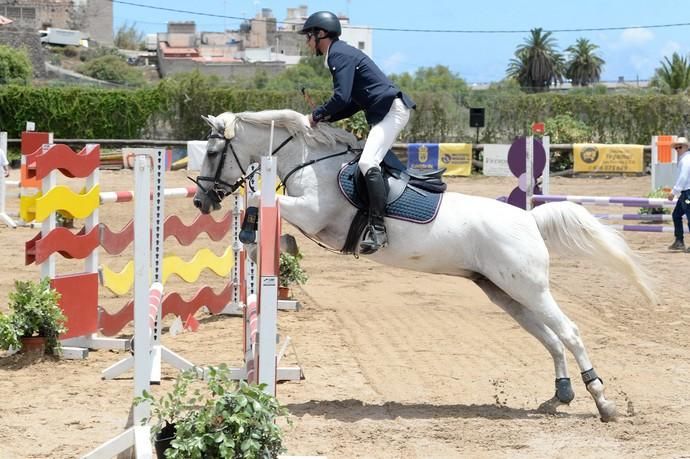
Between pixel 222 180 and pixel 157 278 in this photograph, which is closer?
pixel 222 180

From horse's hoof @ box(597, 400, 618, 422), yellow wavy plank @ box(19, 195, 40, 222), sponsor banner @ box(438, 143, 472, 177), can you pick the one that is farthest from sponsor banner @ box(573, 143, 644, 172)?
horse's hoof @ box(597, 400, 618, 422)

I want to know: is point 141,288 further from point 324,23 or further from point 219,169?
point 324,23

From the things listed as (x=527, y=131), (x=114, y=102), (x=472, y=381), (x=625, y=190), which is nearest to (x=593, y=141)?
(x=527, y=131)

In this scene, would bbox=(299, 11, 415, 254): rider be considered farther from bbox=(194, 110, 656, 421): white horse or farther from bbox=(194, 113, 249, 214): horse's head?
bbox=(194, 113, 249, 214): horse's head

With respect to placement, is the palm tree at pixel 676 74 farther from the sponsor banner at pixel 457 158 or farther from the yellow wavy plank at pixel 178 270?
the yellow wavy plank at pixel 178 270

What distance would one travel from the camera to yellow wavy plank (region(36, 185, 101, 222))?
705cm

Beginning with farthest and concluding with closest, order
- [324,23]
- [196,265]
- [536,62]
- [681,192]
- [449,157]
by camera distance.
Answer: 1. [536,62]
2. [449,157]
3. [681,192]
4. [196,265]
5. [324,23]

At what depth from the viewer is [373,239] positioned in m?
5.87

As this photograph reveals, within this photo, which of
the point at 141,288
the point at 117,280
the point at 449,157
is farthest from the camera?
the point at 449,157

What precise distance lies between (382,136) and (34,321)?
283cm

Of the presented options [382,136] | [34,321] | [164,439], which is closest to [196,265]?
[34,321]

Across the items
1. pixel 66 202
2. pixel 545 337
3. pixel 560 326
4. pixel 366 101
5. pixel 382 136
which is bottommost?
pixel 545 337

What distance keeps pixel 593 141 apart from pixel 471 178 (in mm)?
6964

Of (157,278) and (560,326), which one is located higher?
(157,278)
